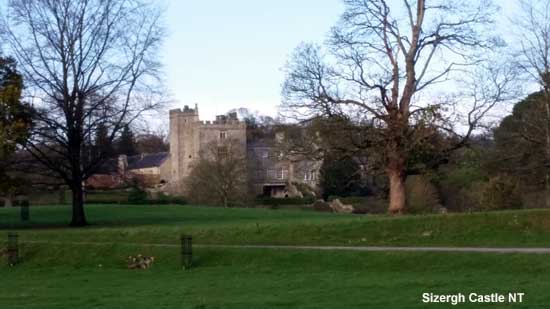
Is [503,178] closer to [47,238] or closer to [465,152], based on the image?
[465,152]

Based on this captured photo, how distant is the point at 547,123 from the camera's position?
38594 millimetres

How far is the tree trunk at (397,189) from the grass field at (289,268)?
3.51 meters

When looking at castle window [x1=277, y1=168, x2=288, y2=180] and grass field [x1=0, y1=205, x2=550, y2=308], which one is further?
castle window [x1=277, y1=168, x2=288, y2=180]

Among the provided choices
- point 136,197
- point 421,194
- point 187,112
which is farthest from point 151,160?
point 421,194

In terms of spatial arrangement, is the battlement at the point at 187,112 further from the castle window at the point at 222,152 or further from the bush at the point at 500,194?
the bush at the point at 500,194

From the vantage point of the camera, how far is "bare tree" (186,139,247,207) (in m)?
75.4

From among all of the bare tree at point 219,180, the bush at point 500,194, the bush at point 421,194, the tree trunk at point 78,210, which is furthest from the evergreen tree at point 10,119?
the bare tree at point 219,180

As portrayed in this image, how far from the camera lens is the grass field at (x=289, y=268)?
16.5m

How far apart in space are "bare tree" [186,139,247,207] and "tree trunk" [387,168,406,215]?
42.6m

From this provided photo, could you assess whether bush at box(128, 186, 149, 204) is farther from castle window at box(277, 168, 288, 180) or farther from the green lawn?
the green lawn

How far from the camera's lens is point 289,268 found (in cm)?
2288

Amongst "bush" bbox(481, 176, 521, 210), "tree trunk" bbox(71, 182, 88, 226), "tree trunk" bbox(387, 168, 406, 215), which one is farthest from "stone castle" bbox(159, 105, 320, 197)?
"tree trunk" bbox(387, 168, 406, 215)

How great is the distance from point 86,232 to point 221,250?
8.92 meters

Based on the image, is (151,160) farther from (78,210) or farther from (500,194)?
(500,194)
